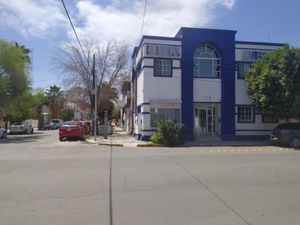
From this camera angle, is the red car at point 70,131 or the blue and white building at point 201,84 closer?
the blue and white building at point 201,84

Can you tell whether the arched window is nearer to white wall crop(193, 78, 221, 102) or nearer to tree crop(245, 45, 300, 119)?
white wall crop(193, 78, 221, 102)

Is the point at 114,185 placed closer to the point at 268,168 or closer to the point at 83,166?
the point at 83,166

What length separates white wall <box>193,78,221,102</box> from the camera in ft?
108

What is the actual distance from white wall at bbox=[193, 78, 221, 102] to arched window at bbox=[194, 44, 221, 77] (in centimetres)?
54

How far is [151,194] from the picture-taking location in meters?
9.79

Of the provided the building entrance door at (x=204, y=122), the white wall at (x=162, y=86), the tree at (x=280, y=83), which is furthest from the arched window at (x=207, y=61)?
the tree at (x=280, y=83)

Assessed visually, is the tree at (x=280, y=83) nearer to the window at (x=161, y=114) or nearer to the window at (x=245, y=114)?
the window at (x=245, y=114)

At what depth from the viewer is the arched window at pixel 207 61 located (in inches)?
1307

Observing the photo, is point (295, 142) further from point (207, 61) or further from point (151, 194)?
point (151, 194)

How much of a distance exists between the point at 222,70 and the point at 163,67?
4607mm

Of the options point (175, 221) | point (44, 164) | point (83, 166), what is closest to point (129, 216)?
point (175, 221)

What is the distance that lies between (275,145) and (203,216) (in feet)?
76.5

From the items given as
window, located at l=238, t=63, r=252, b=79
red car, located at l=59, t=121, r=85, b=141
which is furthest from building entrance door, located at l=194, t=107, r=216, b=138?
red car, located at l=59, t=121, r=85, b=141

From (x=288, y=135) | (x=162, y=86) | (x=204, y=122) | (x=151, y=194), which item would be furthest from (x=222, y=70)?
(x=151, y=194)
